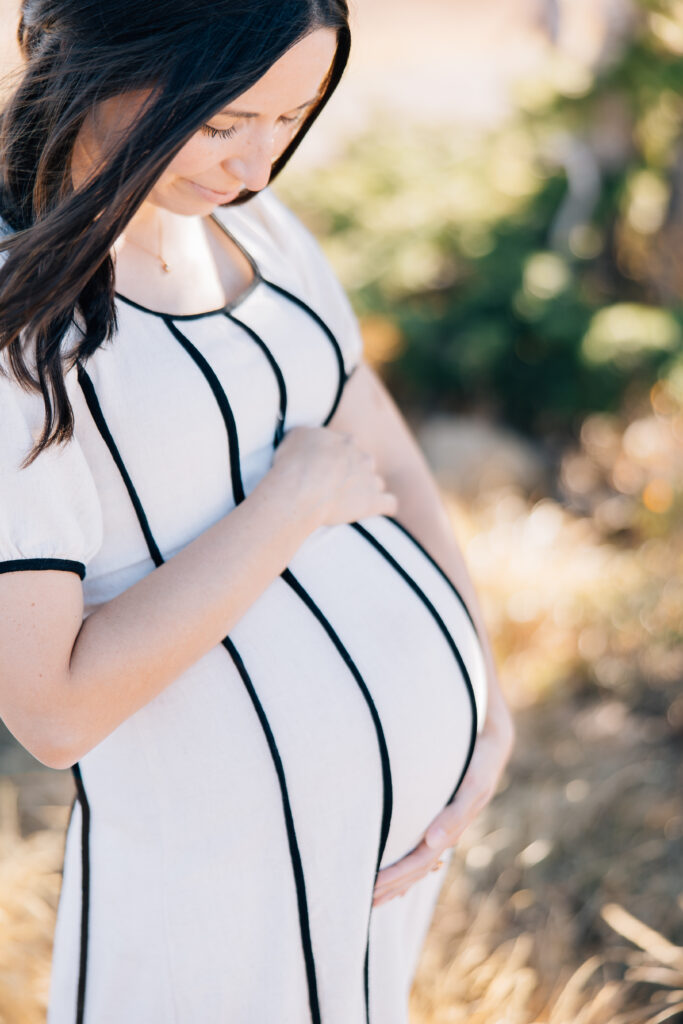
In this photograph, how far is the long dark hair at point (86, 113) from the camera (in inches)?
30.7

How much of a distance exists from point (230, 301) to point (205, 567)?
349mm

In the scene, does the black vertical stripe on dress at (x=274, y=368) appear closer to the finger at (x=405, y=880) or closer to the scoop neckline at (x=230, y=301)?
the scoop neckline at (x=230, y=301)

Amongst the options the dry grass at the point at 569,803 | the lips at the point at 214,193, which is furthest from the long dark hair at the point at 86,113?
the dry grass at the point at 569,803

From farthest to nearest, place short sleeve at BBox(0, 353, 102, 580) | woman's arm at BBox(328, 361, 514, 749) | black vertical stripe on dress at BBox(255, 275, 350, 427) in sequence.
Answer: woman's arm at BBox(328, 361, 514, 749) < black vertical stripe on dress at BBox(255, 275, 350, 427) < short sleeve at BBox(0, 353, 102, 580)

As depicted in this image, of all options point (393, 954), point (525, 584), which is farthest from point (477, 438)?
point (393, 954)

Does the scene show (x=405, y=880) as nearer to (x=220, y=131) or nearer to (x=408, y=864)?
(x=408, y=864)

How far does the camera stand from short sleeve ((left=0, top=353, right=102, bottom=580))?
0.77 metres

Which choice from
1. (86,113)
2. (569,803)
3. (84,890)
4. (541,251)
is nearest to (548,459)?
(541,251)

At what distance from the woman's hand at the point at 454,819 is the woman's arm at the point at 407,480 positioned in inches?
1.6

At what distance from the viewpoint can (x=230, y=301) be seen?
1.08m

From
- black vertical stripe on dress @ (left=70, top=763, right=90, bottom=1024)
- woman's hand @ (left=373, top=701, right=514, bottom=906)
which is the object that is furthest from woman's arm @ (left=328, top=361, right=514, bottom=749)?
black vertical stripe on dress @ (left=70, top=763, right=90, bottom=1024)

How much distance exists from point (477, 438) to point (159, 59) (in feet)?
10.9

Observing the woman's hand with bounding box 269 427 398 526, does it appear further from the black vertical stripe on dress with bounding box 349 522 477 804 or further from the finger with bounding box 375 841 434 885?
the finger with bounding box 375 841 434 885

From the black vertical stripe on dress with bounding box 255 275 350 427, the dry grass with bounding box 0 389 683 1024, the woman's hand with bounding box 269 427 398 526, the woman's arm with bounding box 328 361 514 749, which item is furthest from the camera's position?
the dry grass with bounding box 0 389 683 1024
